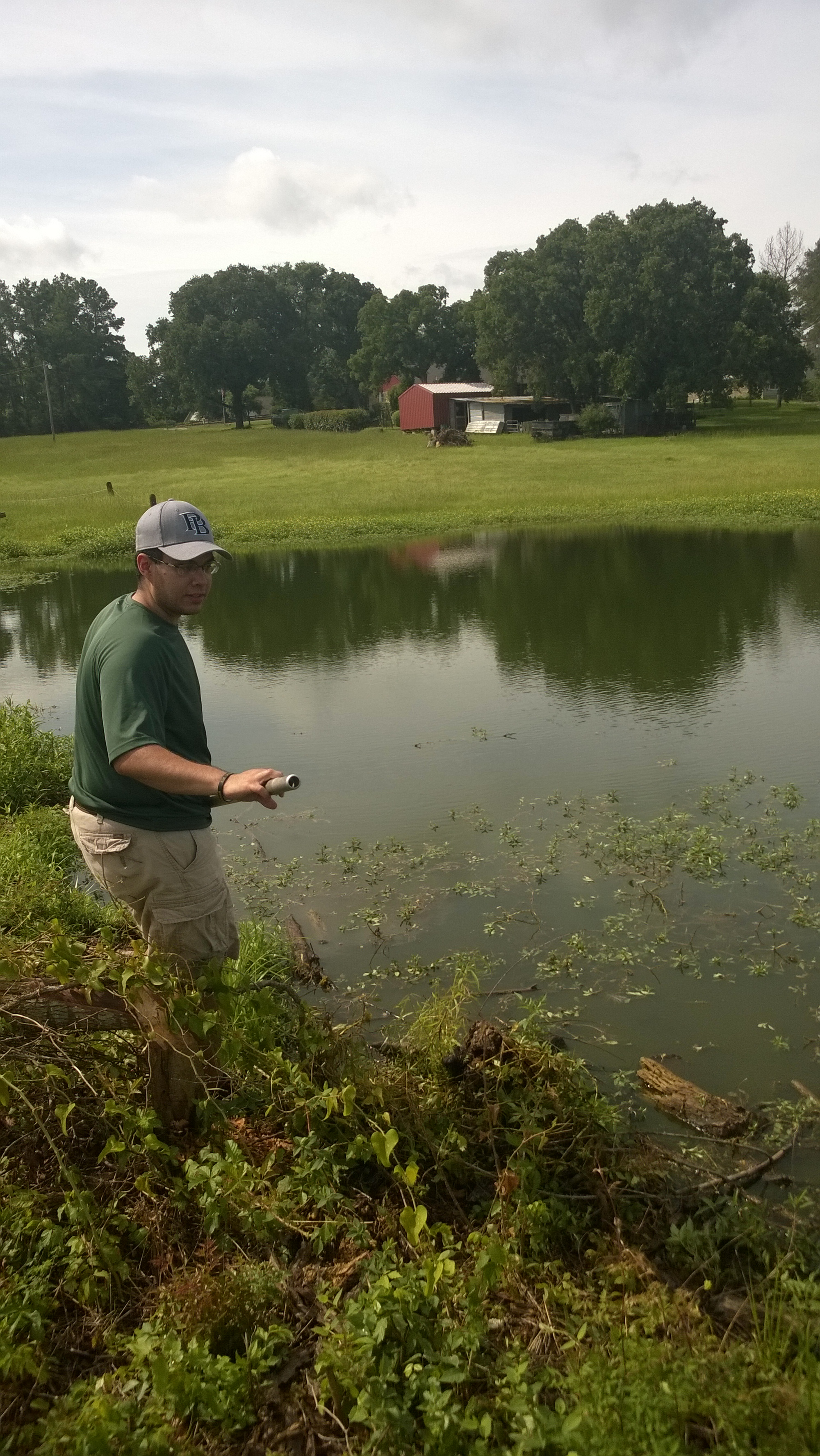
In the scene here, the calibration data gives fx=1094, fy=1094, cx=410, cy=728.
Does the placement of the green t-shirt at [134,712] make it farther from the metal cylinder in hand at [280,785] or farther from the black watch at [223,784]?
the metal cylinder in hand at [280,785]

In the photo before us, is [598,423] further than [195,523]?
Yes

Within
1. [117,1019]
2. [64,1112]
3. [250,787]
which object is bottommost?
[64,1112]

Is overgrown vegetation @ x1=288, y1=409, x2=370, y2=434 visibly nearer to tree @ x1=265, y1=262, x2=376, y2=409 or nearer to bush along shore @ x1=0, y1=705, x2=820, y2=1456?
tree @ x1=265, y1=262, x2=376, y2=409

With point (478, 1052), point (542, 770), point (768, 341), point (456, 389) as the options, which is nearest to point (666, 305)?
point (768, 341)

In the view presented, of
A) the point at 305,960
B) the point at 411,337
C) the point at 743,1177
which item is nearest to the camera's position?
the point at 743,1177

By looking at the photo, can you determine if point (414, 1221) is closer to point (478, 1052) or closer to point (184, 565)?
point (478, 1052)

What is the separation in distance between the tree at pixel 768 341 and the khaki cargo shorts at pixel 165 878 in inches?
2061

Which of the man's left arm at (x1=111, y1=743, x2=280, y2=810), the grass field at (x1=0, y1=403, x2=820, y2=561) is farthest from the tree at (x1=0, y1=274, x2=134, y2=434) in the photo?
the man's left arm at (x1=111, y1=743, x2=280, y2=810)

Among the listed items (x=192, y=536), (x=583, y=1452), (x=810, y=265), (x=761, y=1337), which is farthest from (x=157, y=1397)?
(x=810, y=265)

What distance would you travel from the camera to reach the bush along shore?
2.87 m

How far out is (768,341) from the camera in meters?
50.2

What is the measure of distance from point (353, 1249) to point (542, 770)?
23.2 feet

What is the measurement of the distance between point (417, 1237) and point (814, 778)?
732 centimetres

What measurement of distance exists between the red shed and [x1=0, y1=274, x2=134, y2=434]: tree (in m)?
28.0
